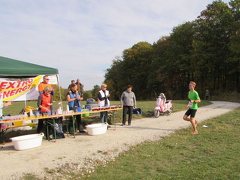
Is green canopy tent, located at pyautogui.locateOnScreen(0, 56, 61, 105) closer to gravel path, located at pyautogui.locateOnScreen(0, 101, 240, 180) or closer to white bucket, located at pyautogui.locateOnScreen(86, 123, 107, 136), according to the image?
gravel path, located at pyautogui.locateOnScreen(0, 101, 240, 180)

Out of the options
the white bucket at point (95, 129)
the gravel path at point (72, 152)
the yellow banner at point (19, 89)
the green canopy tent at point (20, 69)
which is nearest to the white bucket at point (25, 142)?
the gravel path at point (72, 152)

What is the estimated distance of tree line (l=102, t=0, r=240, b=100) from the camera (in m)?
30.5

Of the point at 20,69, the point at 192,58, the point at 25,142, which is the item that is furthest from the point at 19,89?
the point at 192,58

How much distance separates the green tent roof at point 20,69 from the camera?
23.4ft

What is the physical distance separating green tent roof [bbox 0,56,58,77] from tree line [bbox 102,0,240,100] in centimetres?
1712

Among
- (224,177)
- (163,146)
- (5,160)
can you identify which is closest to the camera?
(224,177)

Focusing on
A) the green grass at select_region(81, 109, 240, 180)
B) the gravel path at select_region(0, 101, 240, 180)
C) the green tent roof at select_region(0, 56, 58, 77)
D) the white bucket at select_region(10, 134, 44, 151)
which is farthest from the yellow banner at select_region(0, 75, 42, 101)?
the green grass at select_region(81, 109, 240, 180)

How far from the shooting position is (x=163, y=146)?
5.97 m

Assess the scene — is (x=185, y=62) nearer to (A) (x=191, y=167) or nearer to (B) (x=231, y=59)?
(B) (x=231, y=59)

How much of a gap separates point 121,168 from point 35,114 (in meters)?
3.65

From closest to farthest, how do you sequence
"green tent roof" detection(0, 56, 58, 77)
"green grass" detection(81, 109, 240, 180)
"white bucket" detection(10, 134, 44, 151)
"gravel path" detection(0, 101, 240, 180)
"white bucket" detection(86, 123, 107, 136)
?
"green grass" detection(81, 109, 240, 180), "gravel path" detection(0, 101, 240, 180), "white bucket" detection(10, 134, 44, 151), "green tent roof" detection(0, 56, 58, 77), "white bucket" detection(86, 123, 107, 136)

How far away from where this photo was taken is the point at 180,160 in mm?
4801

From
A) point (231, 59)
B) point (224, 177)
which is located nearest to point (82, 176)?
point (224, 177)

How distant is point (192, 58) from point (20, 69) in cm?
2965
